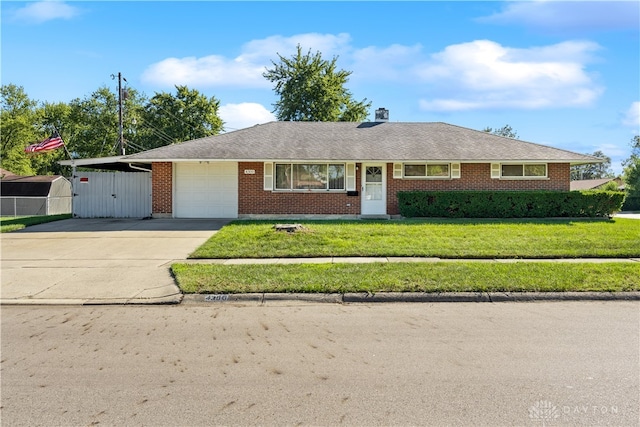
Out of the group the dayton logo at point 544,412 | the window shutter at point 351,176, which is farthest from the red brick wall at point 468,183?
the dayton logo at point 544,412

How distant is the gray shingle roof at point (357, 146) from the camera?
17641 millimetres

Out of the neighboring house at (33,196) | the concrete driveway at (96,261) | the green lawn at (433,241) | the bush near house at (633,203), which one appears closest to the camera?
the concrete driveway at (96,261)

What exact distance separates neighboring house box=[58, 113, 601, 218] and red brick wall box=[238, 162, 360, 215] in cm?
4

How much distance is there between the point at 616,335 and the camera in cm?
515

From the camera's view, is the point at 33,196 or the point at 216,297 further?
the point at 33,196

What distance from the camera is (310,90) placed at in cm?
3938

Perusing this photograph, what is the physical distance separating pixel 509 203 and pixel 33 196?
115ft

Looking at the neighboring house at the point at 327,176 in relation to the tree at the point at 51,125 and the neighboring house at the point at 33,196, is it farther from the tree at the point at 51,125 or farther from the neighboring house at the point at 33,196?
the tree at the point at 51,125

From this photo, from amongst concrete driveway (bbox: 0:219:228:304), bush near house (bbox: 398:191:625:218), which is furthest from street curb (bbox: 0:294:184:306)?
bush near house (bbox: 398:191:625:218)

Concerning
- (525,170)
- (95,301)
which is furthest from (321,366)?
(525,170)

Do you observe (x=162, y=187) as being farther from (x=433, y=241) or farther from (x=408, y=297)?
(x=408, y=297)

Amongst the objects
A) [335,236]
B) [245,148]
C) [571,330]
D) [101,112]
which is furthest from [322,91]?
[571,330]

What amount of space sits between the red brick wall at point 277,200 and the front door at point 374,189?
553mm

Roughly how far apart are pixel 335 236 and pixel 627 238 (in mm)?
7952
